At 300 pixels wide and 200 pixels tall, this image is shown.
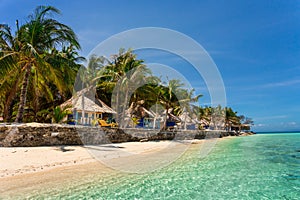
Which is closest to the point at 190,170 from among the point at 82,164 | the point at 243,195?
the point at 243,195

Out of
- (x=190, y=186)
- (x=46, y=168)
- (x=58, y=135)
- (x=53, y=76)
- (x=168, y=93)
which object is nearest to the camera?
(x=190, y=186)

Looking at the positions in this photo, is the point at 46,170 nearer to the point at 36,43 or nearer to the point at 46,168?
the point at 46,168

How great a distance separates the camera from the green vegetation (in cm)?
1083

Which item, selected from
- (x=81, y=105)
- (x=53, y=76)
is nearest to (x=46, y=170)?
(x=53, y=76)

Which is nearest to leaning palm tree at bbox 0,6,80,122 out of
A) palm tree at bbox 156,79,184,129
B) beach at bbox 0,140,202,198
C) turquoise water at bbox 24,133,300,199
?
beach at bbox 0,140,202,198

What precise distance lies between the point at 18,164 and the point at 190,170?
5.49m

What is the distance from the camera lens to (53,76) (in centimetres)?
1168

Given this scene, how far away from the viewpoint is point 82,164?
7414 mm

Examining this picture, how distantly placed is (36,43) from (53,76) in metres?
1.89

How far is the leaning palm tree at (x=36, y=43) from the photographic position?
10555mm

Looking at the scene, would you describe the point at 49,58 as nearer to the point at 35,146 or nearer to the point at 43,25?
the point at 43,25

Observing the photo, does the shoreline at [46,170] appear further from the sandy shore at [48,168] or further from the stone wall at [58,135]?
the stone wall at [58,135]

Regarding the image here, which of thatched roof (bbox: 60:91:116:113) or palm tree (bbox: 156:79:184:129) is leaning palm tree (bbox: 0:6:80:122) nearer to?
thatched roof (bbox: 60:91:116:113)

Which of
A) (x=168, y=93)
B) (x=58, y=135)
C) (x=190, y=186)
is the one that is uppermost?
(x=168, y=93)
